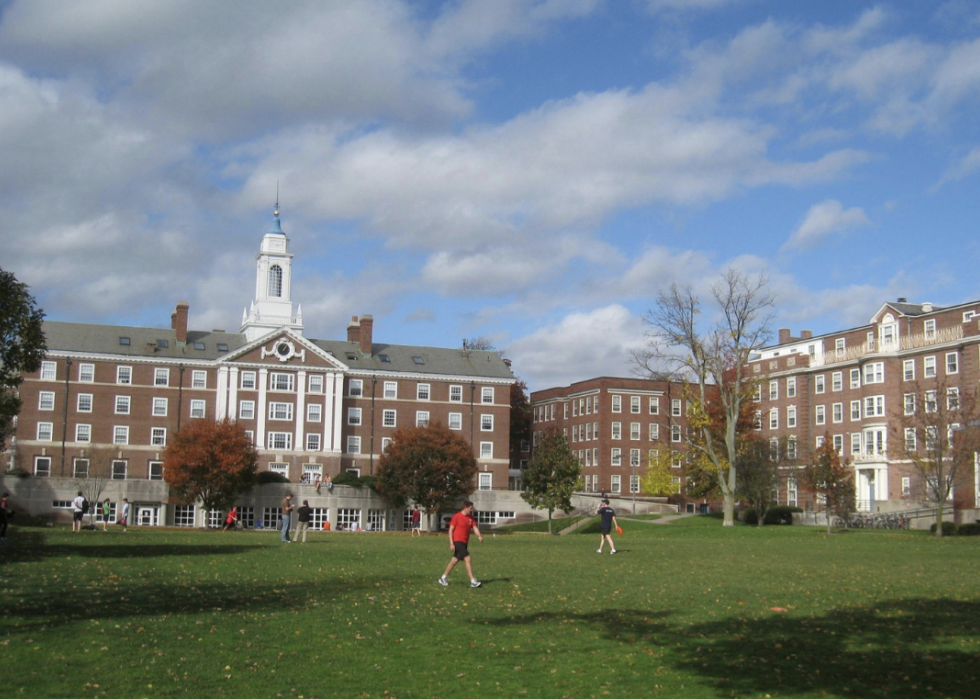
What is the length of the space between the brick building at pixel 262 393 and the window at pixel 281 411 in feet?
0.41

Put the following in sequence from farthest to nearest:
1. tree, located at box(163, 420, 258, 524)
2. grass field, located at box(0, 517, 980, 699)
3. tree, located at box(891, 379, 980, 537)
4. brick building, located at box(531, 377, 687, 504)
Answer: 1. brick building, located at box(531, 377, 687, 504)
2. tree, located at box(163, 420, 258, 524)
3. tree, located at box(891, 379, 980, 537)
4. grass field, located at box(0, 517, 980, 699)

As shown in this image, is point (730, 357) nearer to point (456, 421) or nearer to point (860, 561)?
point (456, 421)

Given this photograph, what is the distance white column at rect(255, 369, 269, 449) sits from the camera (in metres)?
87.3

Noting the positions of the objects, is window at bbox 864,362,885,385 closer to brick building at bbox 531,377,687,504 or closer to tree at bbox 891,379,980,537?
brick building at bbox 531,377,687,504

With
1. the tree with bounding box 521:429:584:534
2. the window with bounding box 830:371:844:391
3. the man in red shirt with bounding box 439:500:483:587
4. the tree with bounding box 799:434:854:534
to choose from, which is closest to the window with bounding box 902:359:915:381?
the window with bounding box 830:371:844:391

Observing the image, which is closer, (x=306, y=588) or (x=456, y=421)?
(x=306, y=588)

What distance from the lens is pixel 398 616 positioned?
16984 millimetres

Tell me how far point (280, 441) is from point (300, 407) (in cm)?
343

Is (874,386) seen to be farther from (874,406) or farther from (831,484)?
(831,484)

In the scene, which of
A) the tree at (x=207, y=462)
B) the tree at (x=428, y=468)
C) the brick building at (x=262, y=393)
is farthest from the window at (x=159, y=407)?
the tree at (x=428, y=468)

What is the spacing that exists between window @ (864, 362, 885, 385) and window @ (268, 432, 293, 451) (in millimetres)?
48085

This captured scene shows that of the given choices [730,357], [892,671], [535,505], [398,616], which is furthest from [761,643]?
[730,357]

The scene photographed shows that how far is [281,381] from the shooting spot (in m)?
89.1

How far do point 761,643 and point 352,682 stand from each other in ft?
21.0
